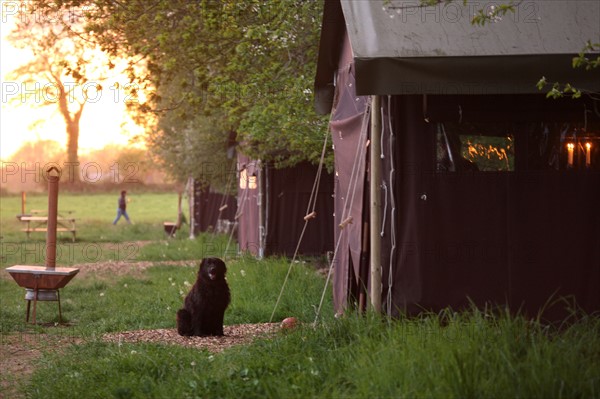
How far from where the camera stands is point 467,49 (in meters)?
8.27

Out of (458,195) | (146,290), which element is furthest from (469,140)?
(146,290)

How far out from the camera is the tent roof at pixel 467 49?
320 inches

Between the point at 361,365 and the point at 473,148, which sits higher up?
the point at 473,148

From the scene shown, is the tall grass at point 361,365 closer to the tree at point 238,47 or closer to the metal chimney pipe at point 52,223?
the metal chimney pipe at point 52,223

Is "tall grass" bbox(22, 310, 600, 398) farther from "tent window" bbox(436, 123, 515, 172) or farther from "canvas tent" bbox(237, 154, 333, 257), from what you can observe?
"canvas tent" bbox(237, 154, 333, 257)

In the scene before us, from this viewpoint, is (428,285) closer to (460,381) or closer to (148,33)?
(460,381)

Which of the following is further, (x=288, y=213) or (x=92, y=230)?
(x=92, y=230)

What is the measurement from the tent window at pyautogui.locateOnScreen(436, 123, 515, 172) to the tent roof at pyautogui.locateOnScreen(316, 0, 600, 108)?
668 mm

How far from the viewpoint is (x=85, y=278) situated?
19078mm

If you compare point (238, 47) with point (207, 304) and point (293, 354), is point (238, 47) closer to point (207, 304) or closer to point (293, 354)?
point (207, 304)

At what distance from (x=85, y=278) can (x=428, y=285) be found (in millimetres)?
11851

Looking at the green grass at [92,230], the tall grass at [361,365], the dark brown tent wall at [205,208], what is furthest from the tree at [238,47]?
the dark brown tent wall at [205,208]

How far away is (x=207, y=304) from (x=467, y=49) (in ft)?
13.4

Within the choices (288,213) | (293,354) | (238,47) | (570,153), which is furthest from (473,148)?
(288,213)
